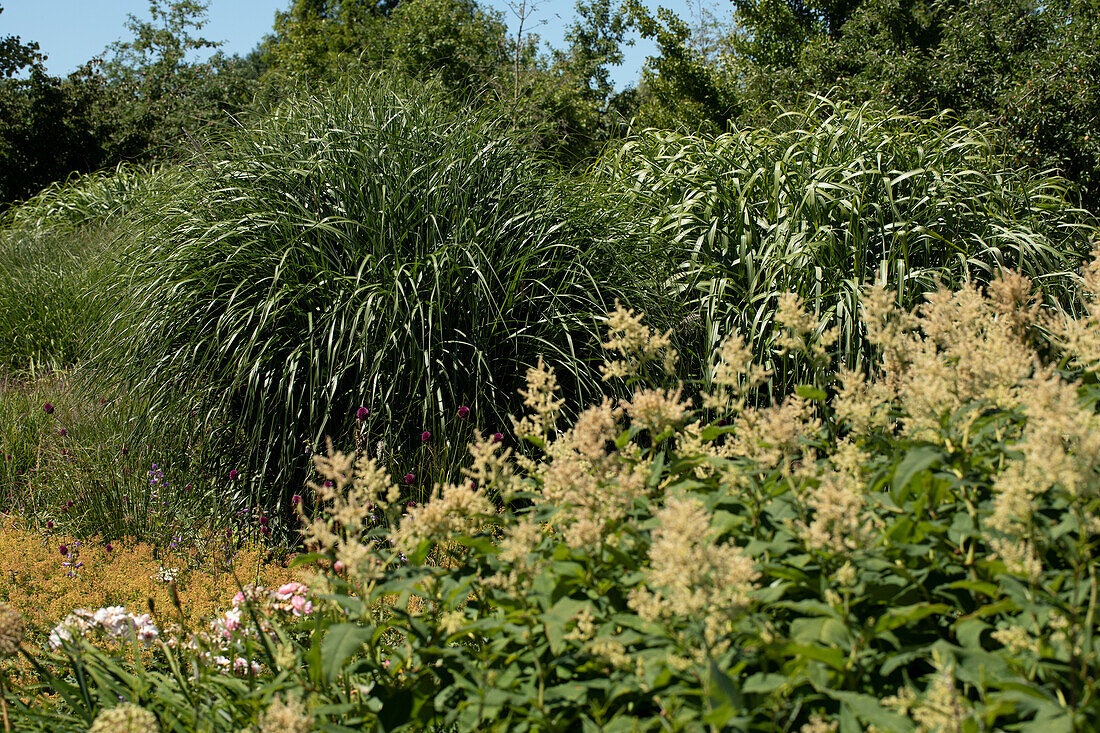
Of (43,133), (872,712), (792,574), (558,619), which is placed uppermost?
(43,133)

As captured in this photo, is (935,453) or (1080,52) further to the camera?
(1080,52)

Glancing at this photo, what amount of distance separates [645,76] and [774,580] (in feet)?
56.9

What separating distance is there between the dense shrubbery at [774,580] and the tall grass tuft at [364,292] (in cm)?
189

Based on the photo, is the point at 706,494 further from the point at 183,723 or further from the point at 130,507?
the point at 130,507

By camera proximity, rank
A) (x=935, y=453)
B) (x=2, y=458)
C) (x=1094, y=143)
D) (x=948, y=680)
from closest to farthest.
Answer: (x=948, y=680) → (x=935, y=453) → (x=2, y=458) → (x=1094, y=143)

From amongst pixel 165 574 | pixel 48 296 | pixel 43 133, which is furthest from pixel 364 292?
pixel 43 133

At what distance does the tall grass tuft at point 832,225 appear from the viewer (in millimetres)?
4516

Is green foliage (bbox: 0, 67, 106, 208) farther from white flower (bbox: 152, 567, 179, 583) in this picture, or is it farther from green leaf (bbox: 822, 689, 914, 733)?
green leaf (bbox: 822, 689, 914, 733)

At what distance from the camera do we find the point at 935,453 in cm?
163

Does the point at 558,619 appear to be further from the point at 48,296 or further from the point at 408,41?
the point at 408,41

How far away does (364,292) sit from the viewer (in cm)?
430

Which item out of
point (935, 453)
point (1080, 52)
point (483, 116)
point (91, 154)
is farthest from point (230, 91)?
point (935, 453)

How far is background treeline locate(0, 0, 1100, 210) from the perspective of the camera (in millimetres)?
9422

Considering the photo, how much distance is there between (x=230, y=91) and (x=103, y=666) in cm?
1958
